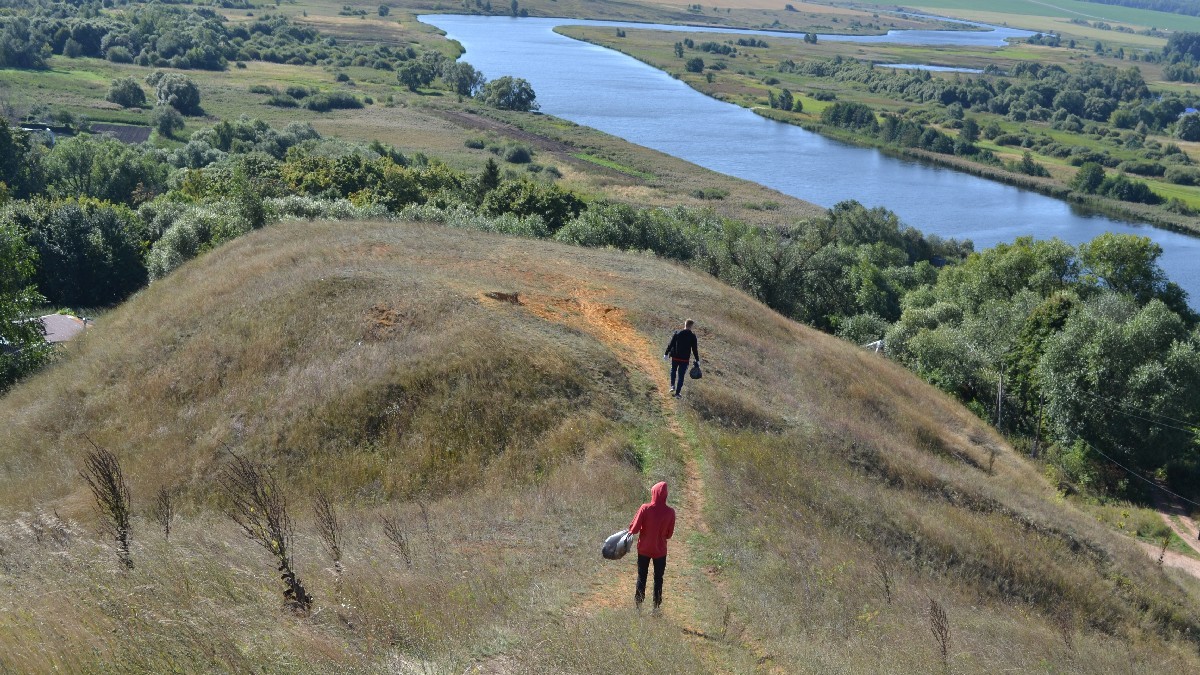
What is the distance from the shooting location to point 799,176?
96250mm

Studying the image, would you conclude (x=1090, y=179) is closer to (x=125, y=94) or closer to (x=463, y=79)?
(x=463, y=79)

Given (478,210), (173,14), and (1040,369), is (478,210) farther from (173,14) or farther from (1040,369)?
(173,14)

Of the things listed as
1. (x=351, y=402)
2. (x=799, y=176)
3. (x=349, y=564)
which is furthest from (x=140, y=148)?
(x=349, y=564)

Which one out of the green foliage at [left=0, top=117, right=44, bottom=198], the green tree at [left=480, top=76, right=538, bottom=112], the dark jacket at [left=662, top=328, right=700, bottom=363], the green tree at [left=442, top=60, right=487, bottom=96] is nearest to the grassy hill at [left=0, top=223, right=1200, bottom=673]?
the dark jacket at [left=662, top=328, right=700, bottom=363]

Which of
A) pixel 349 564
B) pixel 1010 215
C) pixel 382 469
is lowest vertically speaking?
pixel 1010 215

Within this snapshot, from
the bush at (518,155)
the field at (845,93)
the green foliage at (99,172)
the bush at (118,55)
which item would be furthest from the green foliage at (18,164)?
the field at (845,93)

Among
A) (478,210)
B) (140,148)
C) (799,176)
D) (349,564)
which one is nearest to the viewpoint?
(349,564)

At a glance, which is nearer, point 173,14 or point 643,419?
point 643,419

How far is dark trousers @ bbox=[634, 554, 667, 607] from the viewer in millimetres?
11062

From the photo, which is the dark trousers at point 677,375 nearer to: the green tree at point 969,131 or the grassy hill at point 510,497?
the grassy hill at point 510,497

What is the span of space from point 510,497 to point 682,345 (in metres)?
5.24

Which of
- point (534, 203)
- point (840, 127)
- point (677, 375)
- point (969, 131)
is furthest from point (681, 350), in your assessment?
point (969, 131)

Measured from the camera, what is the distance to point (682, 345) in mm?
18438

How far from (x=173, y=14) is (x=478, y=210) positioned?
483 ft
